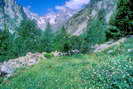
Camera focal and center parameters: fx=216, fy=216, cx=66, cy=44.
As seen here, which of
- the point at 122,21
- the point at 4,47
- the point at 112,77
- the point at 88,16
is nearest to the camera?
the point at 112,77

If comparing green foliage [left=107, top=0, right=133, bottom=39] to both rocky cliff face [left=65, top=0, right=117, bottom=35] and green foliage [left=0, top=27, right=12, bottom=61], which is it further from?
rocky cliff face [left=65, top=0, right=117, bottom=35]

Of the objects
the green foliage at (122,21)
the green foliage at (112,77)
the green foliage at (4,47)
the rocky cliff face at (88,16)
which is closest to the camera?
the green foliage at (112,77)

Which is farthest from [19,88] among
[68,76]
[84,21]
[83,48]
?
[84,21]

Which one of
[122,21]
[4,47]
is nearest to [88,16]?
[4,47]

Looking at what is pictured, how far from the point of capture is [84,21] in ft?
563

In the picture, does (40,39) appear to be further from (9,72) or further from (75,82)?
(75,82)

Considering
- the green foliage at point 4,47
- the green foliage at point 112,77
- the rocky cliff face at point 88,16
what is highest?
the rocky cliff face at point 88,16

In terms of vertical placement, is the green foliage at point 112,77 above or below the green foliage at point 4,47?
below

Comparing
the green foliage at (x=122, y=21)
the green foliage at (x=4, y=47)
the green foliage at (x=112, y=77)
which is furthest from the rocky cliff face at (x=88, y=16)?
the green foliage at (x=112, y=77)

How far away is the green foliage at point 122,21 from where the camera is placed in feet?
85.9

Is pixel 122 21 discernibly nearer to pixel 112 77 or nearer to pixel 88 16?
pixel 112 77

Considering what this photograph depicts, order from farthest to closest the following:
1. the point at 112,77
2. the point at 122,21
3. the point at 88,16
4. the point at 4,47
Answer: the point at 88,16 < the point at 4,47 < the point at 122,21 < the point at 112,77

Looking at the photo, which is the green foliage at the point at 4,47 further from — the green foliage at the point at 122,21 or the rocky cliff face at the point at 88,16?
the rocky cliff face at the point at 88,16

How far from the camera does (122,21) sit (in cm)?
2612
